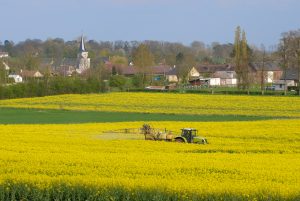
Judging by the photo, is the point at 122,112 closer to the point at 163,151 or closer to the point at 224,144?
the point at 224,144

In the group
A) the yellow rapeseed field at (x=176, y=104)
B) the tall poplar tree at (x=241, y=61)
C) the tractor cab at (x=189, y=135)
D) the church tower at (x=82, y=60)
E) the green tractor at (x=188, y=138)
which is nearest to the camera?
the green tractor at (x=188, y=138)

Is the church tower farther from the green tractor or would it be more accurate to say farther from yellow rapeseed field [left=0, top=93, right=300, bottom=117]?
the green tractor

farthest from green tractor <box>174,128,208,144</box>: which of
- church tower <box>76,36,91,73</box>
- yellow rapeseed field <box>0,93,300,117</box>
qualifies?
church tower <box>76,36,91,73</box>

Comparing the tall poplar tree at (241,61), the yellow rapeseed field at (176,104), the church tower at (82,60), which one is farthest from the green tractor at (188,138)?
the church tower at (82,60)

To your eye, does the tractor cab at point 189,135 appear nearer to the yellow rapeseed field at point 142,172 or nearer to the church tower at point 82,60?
the yellow rapeseed field at point 142,172

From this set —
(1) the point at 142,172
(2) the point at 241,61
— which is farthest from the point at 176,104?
(1) the point at 142,172

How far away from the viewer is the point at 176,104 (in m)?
66.6

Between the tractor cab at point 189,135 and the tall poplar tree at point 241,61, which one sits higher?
the tall poplar tree at point 241,61

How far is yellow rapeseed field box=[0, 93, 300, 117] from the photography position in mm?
58844

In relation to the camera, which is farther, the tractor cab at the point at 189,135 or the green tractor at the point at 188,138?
the tractor cab at the point at 189,135

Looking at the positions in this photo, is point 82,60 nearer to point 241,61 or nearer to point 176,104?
point 241,61

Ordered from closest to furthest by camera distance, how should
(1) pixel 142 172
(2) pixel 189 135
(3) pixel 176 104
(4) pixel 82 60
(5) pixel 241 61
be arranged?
(1) pixel 142 172, (2) pixel 189 135, (3) pixel 176 104, (5) pixel 241 61, (4) pixel 82 60

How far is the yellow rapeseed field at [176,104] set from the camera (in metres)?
58.8

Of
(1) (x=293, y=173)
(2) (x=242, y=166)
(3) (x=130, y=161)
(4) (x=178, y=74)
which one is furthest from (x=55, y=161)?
(4) (x=178, y=74)
